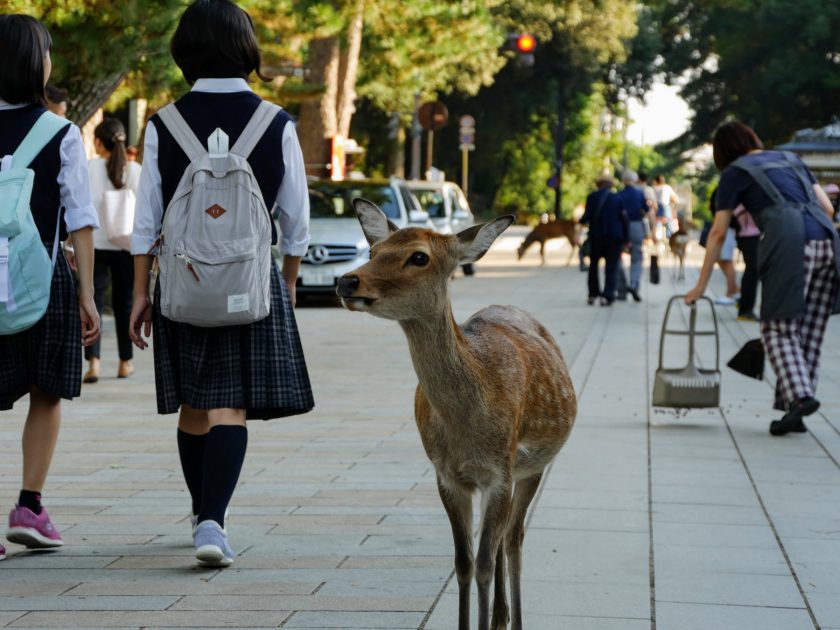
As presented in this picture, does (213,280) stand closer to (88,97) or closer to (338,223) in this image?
(88,97)

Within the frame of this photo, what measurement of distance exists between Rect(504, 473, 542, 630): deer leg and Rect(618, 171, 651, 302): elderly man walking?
1680 cm

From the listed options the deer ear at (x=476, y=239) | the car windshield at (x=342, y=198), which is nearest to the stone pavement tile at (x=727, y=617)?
the deer ear at (x=476, y=239)

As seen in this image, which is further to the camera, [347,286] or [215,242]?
[215,242]

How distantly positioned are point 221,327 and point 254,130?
691mm

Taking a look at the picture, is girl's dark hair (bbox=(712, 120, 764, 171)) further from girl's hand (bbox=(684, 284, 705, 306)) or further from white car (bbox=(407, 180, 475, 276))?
white car (bbox=(407, 180, 475, 276))

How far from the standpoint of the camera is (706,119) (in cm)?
5300

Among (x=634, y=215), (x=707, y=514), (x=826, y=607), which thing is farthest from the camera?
(x=634, y=215)

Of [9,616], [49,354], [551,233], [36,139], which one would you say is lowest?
[551,233]

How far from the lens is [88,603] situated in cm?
509

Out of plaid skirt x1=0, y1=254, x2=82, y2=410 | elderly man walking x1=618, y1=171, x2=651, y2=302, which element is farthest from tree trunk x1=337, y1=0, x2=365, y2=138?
plaid skirt x1=0, y1=254, x2=82, y2=410

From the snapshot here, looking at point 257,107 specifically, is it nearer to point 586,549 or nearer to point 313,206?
point 586,549

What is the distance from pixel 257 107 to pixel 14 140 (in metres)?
0.91

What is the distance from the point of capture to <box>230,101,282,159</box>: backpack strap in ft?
17.6

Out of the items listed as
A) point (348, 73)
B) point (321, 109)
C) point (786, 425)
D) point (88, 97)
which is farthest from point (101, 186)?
point (348, 73)
